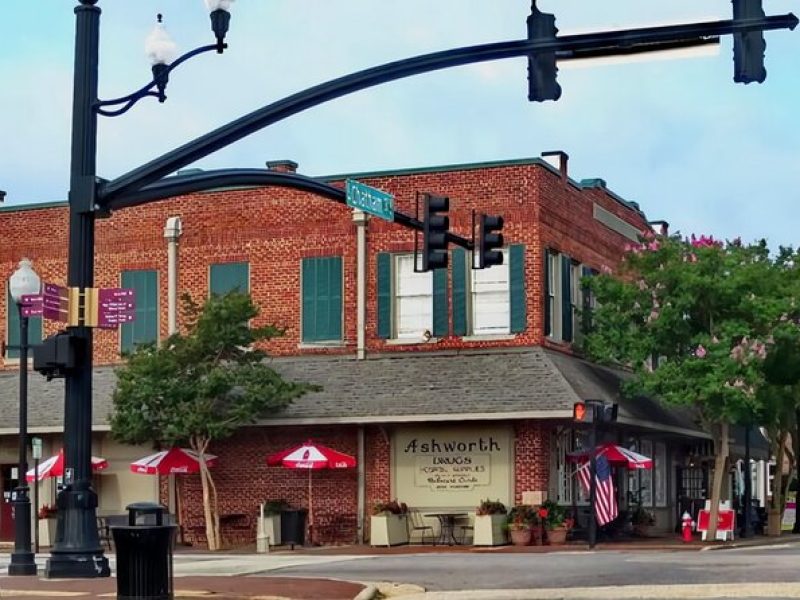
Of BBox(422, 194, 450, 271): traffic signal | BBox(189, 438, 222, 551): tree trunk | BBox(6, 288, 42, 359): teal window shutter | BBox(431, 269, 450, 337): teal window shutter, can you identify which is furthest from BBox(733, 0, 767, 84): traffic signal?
BBox(6, 288, 42, 359): teal window shutter

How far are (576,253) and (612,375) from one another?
3346mm

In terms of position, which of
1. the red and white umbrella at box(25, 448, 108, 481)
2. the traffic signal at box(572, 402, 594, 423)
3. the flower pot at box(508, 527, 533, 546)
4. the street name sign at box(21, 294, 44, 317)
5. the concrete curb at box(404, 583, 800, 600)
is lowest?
the flower pot at box(508, 527, 533, 546)

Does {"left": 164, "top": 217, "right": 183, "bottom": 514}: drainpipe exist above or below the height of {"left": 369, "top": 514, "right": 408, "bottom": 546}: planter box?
above

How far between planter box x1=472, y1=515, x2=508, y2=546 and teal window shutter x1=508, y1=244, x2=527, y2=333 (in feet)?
13.7

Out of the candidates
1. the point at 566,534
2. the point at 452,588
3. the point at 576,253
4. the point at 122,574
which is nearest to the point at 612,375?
the point at 576,253

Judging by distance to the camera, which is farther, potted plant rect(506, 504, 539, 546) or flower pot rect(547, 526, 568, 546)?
flower pot rect(547, 526, 568, 546)

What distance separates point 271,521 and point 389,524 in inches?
105

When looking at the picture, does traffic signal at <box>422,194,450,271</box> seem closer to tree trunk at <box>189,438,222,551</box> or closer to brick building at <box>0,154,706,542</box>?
brick building at <box>0,154,706,542</box>

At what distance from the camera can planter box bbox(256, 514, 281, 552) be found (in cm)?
3244

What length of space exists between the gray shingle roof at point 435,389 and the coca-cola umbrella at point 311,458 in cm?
70

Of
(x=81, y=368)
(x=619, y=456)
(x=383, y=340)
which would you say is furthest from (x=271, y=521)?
(x=81, y=368)

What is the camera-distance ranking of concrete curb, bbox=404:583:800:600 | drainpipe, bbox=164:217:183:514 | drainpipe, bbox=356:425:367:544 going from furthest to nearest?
drainpipe, bbox=164:217:183:514
drainpipe, bbox=356:425:367:544
concrete curb, bbox=404:583:800:600

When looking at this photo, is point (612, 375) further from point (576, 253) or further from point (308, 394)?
point (308, 394)

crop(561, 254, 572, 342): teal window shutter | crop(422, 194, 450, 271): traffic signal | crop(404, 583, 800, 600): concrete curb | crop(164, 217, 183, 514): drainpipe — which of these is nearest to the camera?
crop(404, 583, 800, 600): concrete curb
